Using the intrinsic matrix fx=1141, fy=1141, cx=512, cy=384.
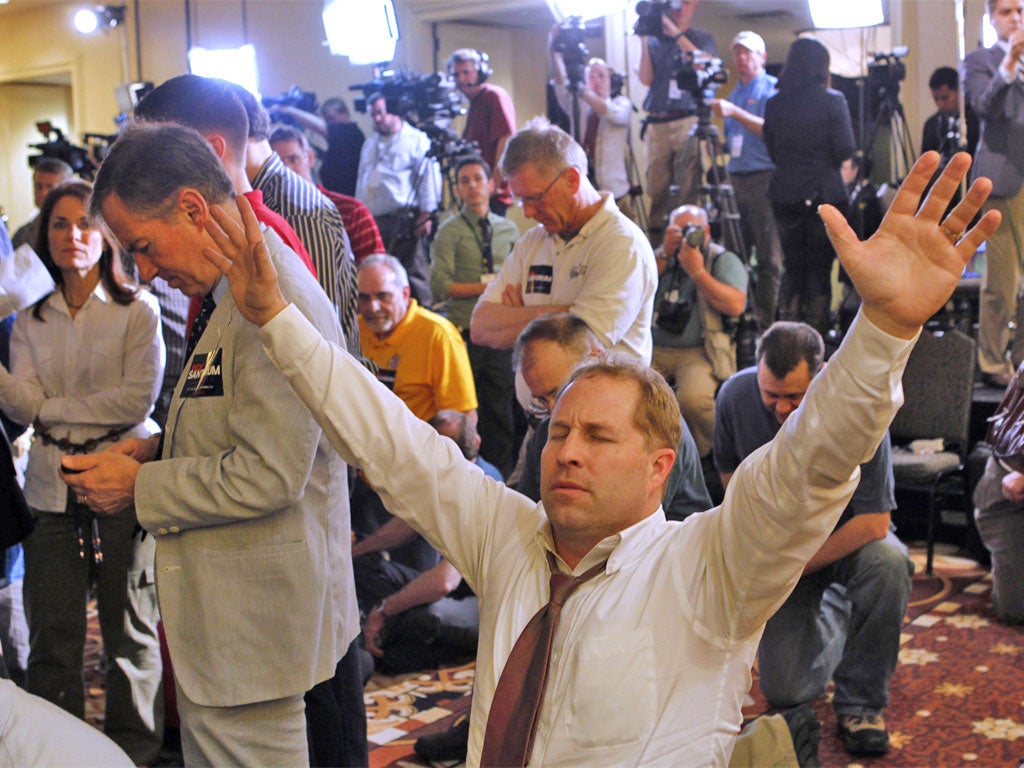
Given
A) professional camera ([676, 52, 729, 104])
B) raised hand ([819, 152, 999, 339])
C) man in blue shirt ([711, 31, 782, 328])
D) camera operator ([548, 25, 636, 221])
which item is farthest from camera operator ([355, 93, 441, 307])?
raised hand ([819, 152, 999, 339])

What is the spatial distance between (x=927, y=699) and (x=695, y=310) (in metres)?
1.82

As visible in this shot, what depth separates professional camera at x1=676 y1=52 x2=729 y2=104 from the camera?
5105 millimetres

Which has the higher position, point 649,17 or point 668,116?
point 649,17

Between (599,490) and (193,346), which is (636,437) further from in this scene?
(193,346)

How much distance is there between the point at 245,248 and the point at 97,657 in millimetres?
2626

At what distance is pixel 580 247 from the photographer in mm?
2896

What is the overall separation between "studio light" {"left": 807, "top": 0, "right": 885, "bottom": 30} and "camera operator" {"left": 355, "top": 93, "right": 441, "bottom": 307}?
2194 millimetres

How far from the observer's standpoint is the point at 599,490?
1.44 metres

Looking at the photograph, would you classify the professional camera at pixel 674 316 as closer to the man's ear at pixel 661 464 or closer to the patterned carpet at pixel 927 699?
the patterned carpet at pixel 927 699

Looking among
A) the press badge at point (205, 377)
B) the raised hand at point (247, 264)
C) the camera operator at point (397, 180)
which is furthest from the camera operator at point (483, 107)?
the raised hand at point (247, 264)

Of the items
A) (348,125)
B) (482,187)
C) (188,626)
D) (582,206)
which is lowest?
(188,626)

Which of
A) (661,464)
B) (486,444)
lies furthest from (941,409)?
(661,464)

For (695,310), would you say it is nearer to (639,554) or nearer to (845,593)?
(845,593)

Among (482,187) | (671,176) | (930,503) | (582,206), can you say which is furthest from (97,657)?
(671,176)
